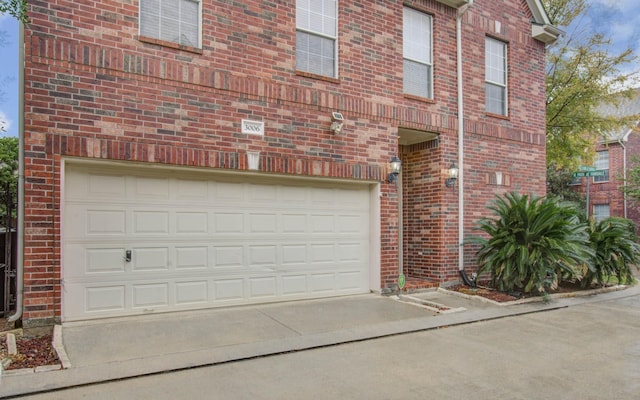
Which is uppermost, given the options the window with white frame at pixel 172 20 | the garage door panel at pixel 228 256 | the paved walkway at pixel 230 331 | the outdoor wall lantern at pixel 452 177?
the window with white frame at pixel 172 20

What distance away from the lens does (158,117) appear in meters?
6.19

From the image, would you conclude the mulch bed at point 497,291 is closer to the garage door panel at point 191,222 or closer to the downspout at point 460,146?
the downspout at point 460,146

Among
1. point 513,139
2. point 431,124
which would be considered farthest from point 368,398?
point 513,139

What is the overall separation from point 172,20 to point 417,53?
5.03 meters

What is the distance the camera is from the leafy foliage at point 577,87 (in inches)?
511

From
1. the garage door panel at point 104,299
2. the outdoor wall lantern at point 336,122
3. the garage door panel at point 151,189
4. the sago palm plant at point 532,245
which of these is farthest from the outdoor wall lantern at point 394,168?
the garage door panel at point 104,299

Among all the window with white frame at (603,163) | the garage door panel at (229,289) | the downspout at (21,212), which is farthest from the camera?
→ the window with white frame at (603,163)

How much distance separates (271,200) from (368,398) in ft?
13.6

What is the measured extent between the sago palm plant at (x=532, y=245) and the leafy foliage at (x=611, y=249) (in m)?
1.23

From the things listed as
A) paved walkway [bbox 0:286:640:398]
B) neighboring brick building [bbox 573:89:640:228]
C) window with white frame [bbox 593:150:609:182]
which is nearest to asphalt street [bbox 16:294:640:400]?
paved walkway [bbox 0:286:640:398]

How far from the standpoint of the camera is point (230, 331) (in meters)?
5.63

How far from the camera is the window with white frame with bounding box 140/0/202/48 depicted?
6289 mm

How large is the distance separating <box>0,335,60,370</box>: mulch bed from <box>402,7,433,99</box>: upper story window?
7384mm

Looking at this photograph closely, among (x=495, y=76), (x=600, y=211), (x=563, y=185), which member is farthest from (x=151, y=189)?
(x=600, y=211)
